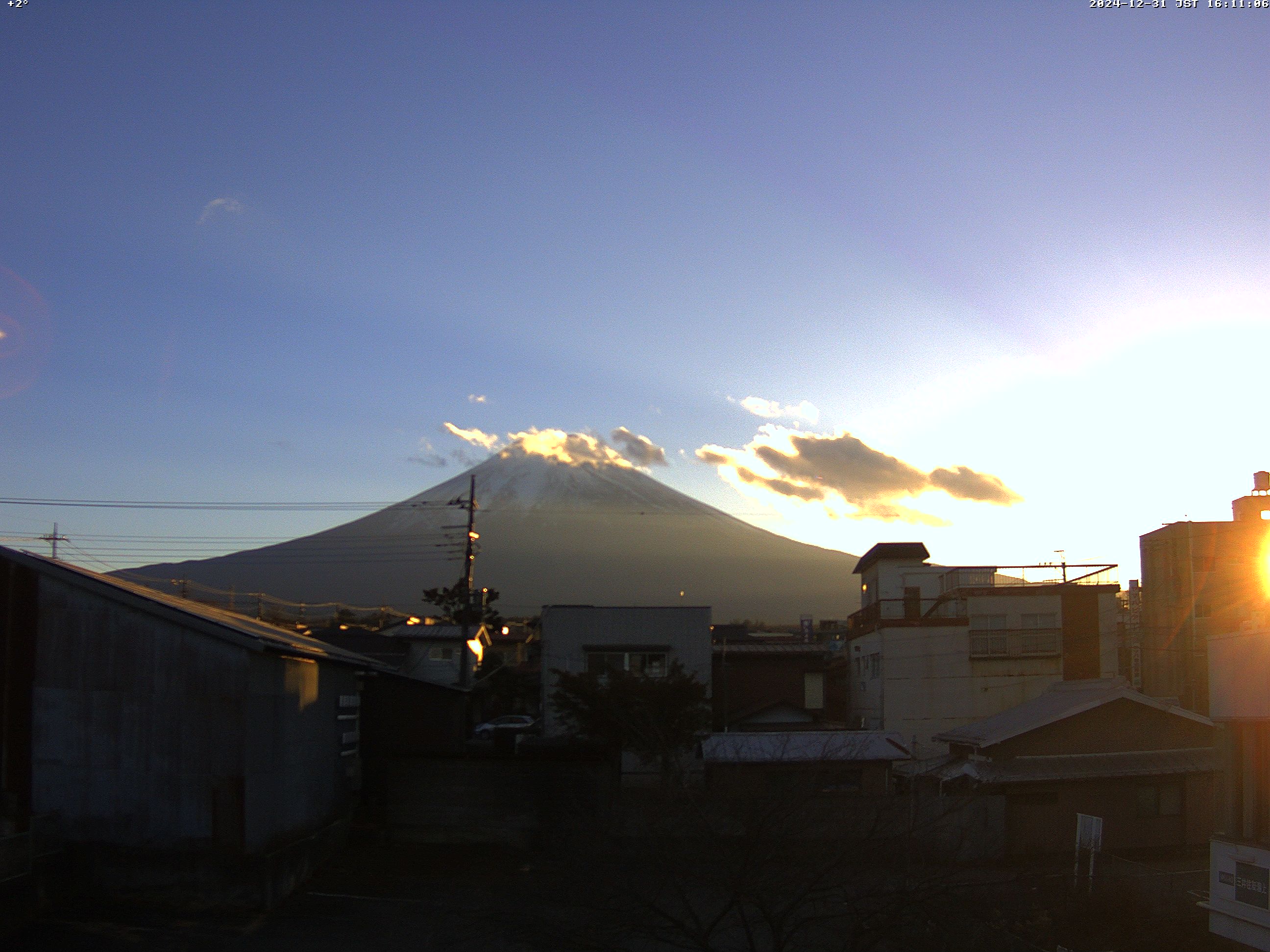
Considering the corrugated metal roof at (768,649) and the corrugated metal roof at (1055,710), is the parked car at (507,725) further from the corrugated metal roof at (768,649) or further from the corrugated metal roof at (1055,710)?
A: the corrugated metal roof at (1055,710)

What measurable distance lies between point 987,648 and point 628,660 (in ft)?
40.7

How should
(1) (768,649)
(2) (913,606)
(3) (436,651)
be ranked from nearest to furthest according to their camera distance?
(2) (913,606), (1) (768,649), (3) (436,651)

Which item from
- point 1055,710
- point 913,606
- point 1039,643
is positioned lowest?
point 1055,710

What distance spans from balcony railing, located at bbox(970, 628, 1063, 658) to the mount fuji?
101041mm

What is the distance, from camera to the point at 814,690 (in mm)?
37906

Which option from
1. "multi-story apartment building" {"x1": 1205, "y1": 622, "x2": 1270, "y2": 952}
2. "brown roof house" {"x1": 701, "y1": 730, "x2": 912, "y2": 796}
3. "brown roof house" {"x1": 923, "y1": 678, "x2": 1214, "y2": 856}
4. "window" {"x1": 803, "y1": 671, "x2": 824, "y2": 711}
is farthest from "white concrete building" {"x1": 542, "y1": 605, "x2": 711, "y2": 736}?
"multi-story apartment building" {"x1": 1205, "y1": 622, "x2": 1270, "y2": 952}

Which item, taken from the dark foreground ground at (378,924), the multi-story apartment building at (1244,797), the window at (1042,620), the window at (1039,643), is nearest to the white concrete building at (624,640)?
the window at (1039,643)

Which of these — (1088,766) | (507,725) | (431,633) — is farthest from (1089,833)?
(431,633)

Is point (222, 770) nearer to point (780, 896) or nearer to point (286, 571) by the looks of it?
point (780, 896)

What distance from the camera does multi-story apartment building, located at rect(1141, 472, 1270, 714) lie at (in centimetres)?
3528

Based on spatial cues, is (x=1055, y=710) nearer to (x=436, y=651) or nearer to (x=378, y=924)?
(x=378, y=924)

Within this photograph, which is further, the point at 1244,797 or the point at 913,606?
the point at 913,606

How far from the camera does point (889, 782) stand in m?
25.7

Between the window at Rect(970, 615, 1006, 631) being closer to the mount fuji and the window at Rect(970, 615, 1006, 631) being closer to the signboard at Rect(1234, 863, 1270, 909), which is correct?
the signboard at Rect(1234, 863, 1270, 909)
